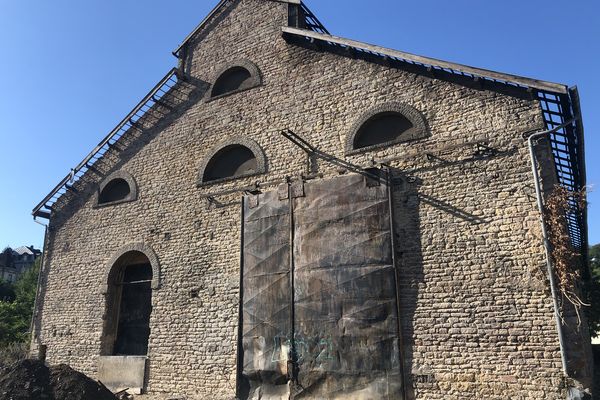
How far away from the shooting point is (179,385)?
1035 centimetres

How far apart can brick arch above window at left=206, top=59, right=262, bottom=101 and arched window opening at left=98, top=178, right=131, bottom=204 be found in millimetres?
3532

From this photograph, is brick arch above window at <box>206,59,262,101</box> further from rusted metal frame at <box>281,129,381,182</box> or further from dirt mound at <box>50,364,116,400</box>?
dirt mound at <box>50,364,116,400</box>

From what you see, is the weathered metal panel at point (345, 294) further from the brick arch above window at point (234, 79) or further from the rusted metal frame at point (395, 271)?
the brick arch above window at point (234, 79)

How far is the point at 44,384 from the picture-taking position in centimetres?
865

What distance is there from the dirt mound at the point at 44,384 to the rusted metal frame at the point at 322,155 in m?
6.27

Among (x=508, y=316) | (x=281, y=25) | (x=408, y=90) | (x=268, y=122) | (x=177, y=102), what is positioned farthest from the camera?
(x=177, y=102)

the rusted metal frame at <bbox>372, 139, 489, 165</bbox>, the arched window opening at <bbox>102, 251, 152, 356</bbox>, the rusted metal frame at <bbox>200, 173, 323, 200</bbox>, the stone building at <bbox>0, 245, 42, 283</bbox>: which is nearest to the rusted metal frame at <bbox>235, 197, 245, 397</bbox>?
the rusted metal frame at <bbox>200, 173, 323, 200</bbox>

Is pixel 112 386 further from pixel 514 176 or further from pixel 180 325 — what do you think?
pixel 514 176

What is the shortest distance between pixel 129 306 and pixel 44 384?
367 cm

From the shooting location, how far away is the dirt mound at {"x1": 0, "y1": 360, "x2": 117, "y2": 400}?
838cm

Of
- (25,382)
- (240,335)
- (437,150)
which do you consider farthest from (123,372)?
(437,150)

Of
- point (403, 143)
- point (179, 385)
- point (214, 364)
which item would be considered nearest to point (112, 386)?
point (179, 385)

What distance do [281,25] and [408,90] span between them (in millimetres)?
4262

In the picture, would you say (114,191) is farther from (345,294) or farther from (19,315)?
(19,315)
